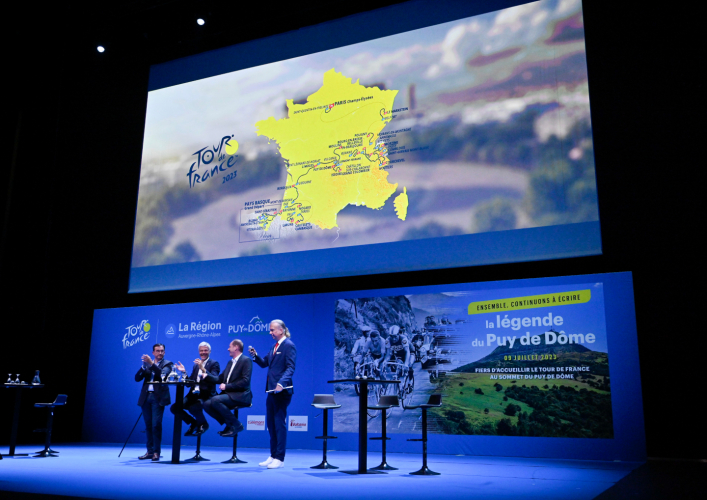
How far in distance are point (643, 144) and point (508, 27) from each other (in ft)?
7.07

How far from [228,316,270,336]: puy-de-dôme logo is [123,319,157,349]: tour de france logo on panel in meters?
1.37

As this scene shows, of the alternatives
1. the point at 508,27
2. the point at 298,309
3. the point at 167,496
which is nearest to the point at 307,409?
the point at 298,309

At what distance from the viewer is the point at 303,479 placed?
15.0 feet

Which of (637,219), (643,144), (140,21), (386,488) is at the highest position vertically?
(140,21)

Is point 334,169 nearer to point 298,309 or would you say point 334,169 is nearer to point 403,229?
point 403,229

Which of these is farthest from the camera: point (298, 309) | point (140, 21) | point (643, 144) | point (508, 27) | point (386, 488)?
point (140, 21)

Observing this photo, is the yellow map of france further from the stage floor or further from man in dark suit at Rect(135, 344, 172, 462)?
the stage floor

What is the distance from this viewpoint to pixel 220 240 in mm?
8297

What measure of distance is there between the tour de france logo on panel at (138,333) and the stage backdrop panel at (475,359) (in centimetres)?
46

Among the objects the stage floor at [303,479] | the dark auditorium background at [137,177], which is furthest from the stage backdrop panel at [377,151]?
the stage floor at [303,479]

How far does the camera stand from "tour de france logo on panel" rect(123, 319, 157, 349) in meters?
8.89

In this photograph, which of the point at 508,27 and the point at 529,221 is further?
the point at 508,27

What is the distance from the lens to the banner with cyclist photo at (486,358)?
636 centimetres

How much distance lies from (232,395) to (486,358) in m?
2.95
